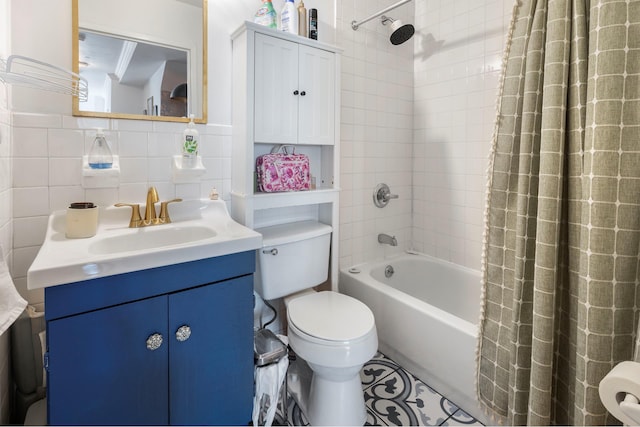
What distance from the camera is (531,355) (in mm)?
1094

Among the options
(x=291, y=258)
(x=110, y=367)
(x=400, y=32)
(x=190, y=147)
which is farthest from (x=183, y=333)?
(x=400, y=32)

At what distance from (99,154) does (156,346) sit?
818mm

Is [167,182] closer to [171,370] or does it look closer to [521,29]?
[171,370]

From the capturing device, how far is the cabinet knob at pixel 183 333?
1114mm

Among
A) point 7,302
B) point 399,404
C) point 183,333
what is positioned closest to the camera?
point 7,302

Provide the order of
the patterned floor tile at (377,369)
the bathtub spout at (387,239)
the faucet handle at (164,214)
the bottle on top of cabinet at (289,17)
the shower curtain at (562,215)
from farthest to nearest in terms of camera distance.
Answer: the bathtub spout at (387,239)
the patterned floor tile at (377,369)
the bottle on top of cabinet at (289,17)
the faucet handle at (164,214)
the shower curtain at (562,215)

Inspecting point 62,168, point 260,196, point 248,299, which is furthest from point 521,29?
point 62,168

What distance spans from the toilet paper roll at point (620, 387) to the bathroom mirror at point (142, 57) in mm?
1661

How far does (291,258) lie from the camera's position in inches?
67.1

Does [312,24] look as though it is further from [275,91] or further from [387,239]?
[387,239]

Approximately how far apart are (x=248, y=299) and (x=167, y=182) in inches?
27.4

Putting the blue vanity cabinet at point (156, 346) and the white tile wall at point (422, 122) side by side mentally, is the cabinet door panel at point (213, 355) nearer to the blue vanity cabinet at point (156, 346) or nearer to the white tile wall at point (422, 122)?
the blue vanity cabinet at point (156, 346)

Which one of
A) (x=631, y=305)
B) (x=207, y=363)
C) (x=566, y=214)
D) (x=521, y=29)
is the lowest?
(x=207, y=363)

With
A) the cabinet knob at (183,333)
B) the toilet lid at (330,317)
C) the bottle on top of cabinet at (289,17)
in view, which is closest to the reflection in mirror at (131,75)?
the bottle on top of cabinet at (289,17)
